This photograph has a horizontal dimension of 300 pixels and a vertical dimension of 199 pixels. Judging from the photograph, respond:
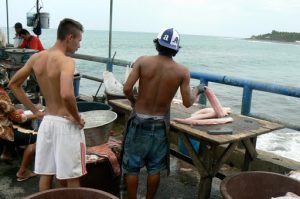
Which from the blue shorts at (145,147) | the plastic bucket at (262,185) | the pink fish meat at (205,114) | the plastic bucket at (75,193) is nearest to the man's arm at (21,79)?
the blue shorts at (145,147)

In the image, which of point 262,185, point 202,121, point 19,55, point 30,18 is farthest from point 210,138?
point 30,18

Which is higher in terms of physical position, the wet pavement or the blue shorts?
the blue shorts

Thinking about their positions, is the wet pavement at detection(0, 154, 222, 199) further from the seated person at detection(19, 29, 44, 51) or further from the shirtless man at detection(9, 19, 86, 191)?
the seated person at detection(19, 29, 44, 51)

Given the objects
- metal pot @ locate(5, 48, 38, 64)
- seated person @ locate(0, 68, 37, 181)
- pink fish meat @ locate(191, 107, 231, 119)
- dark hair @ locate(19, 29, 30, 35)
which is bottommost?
seated person @ locate(0, 68, 37, 181)

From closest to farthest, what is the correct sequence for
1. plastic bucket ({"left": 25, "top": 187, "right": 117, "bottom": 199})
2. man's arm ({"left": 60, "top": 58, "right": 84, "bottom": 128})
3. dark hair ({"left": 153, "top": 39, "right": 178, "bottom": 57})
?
plastic bucket ({"left": 25, "top": 187, "right": 117, "bottom": 199}), man's arm ({"left": 60, "top": 58, "right": 84, "bottom": 128}), dark hair ({"left": 153, "top": 39, "right": 178, "bottom": 57})

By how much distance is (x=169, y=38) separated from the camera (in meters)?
3.47

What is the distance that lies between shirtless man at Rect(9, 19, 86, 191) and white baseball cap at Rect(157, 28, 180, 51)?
2.61 ft

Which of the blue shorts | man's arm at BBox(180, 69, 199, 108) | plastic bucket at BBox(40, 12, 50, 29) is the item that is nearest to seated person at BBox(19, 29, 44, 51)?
plastic bucket at BBox(40, 12, 50, 29)

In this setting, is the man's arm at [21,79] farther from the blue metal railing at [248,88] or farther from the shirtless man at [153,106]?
the blue metal railing at [248,88]

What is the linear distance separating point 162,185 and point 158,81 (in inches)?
72.6

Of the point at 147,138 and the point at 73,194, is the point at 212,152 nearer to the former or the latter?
the point at 147,138

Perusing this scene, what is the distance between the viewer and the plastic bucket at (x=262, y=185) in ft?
10.6

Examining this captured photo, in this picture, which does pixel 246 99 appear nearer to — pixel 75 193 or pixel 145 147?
pixel 145 147

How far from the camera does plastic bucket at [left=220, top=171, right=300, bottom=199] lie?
323 centimetres
